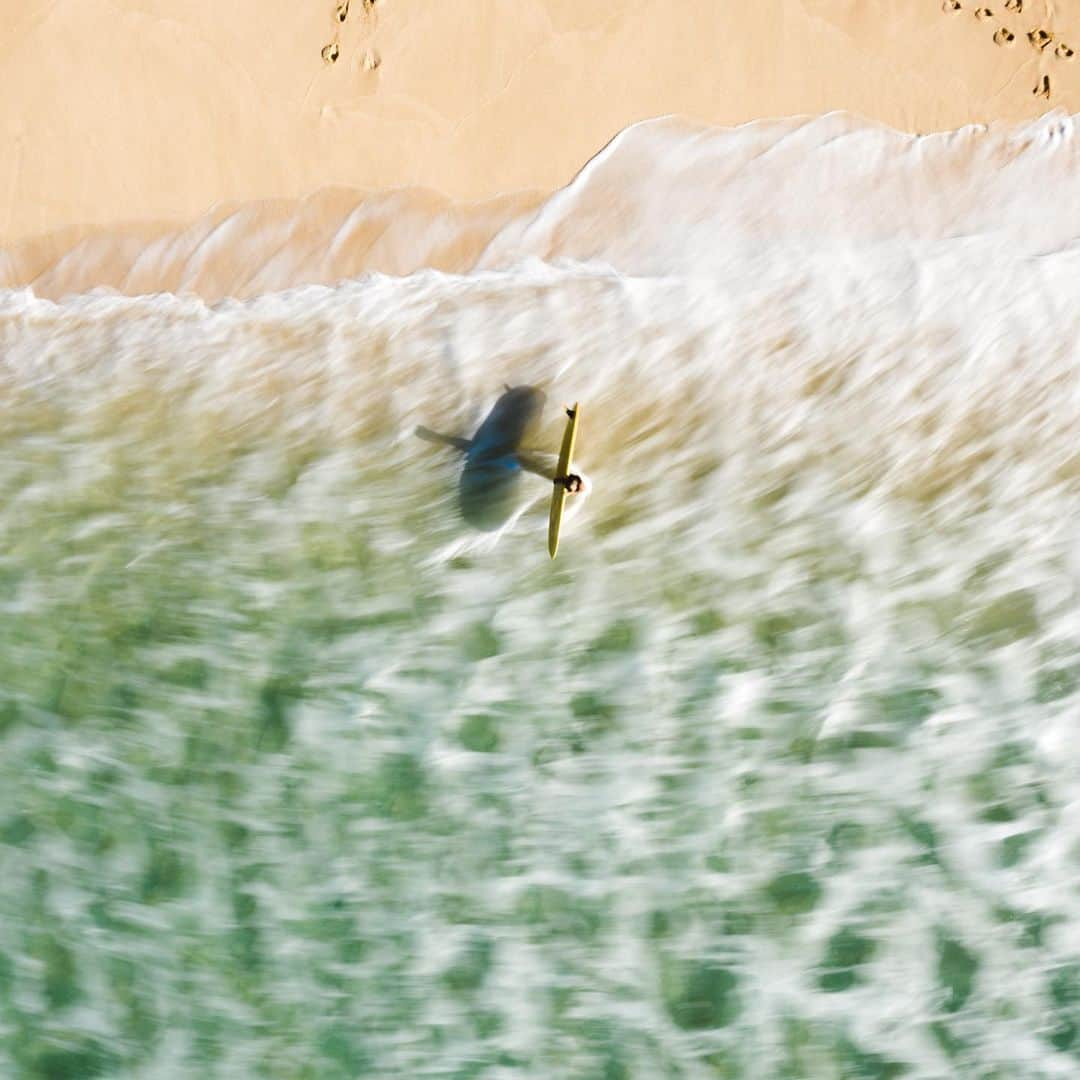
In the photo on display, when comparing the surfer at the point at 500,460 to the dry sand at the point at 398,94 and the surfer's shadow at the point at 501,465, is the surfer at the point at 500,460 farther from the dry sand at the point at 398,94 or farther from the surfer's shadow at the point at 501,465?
the dry sand at the point at 398,94

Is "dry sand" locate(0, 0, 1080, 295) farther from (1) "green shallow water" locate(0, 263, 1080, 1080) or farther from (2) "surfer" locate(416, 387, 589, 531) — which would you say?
(2) "surfer" locate(416, 387, 589, 531)

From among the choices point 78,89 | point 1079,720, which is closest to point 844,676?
point 1079,720

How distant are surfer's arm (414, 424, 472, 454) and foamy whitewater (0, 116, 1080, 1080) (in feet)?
0.08

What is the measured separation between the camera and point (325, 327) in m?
3.05

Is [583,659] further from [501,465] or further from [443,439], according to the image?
[443,439]

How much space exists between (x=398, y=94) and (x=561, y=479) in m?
1.16

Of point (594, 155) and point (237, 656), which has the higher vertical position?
point (594, 155)

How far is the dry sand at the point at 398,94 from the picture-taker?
2.92m

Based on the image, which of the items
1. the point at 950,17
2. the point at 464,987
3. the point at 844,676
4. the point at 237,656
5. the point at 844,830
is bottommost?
the point at 464,987

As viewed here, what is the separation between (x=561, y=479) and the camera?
9.72 ft

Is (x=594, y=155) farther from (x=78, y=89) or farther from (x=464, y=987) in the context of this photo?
(x=464, y=987)

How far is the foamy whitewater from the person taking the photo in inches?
118

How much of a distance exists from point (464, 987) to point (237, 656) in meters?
1.16

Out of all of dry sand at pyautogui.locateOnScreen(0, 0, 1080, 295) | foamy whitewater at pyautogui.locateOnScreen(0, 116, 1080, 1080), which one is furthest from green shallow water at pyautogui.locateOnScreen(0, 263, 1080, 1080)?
dry sand at pyautogui.locateOnScreen(0, 0, 1080, 295)
